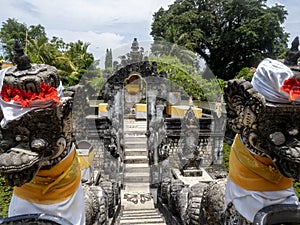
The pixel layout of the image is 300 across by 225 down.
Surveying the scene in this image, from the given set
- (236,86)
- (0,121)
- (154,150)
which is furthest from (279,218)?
(154,150)

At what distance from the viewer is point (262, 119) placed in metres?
1.89

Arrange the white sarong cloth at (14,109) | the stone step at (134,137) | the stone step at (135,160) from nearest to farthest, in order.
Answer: the white sarong cloth at (14,109) → the stone step at (135,160) → the stone step at (134,137)

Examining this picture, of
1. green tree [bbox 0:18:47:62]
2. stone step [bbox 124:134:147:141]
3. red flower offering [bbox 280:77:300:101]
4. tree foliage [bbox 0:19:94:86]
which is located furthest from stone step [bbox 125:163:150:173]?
green tree [bbox 0:18:47:62]

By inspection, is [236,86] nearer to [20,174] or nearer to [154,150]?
[20,174]

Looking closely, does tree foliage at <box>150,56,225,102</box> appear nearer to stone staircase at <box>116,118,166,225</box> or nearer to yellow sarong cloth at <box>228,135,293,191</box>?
stone staircase at <box>116,118,166,225</box>

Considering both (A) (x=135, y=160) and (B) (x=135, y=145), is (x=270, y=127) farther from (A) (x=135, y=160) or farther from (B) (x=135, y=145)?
(B) (x=135, y=145)

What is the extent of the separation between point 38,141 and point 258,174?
1.57 m

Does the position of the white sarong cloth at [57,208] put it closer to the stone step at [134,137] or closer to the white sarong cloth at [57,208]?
the white sarong cloth at [57,208]

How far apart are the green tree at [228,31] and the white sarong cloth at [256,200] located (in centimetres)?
1869

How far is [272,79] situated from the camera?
1847 mm

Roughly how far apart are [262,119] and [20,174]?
1634 mm

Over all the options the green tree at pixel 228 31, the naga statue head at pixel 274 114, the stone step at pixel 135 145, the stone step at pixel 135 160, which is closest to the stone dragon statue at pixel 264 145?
the naga statue head at pixel 274 114

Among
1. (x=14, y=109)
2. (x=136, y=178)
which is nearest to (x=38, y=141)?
(x=14, y=109)

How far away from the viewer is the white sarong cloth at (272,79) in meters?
1.82
